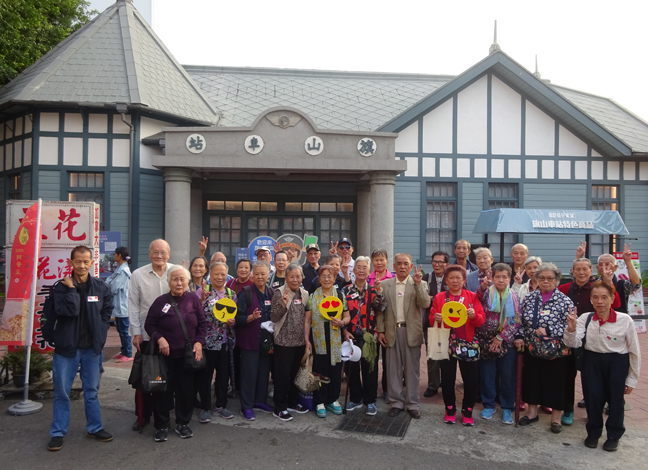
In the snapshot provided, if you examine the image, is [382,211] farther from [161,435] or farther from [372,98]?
[161,435]

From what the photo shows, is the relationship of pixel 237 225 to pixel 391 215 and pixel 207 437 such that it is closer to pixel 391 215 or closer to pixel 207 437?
pixel 391 215

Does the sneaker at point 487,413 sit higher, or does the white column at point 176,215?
the white column at point 176,215

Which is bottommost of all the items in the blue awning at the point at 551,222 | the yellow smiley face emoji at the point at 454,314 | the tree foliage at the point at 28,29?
the yellow smiley face emoji at the point at 454,314

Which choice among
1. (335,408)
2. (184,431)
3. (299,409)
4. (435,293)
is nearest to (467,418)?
(335,408)

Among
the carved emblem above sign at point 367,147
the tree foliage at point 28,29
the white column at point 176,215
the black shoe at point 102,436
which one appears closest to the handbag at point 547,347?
the black shoe at point 102,436

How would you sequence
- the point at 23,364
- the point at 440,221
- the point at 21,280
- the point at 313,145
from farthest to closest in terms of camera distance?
1. the point at 440,221
2. the point at 313,145
3. the point at 23,364
4. the point at 21,280

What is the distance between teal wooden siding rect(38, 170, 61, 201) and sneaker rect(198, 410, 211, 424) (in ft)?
28.2

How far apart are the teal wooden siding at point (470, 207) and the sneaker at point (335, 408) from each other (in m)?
8.45

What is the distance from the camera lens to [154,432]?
4.79m

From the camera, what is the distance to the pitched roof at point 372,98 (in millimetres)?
12484

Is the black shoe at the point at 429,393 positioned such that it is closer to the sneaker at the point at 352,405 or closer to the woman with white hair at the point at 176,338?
the sneaker at the point at 352,405

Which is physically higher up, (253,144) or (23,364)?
(253,144)

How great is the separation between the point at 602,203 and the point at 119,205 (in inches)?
496

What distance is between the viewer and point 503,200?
1305 centimetres
